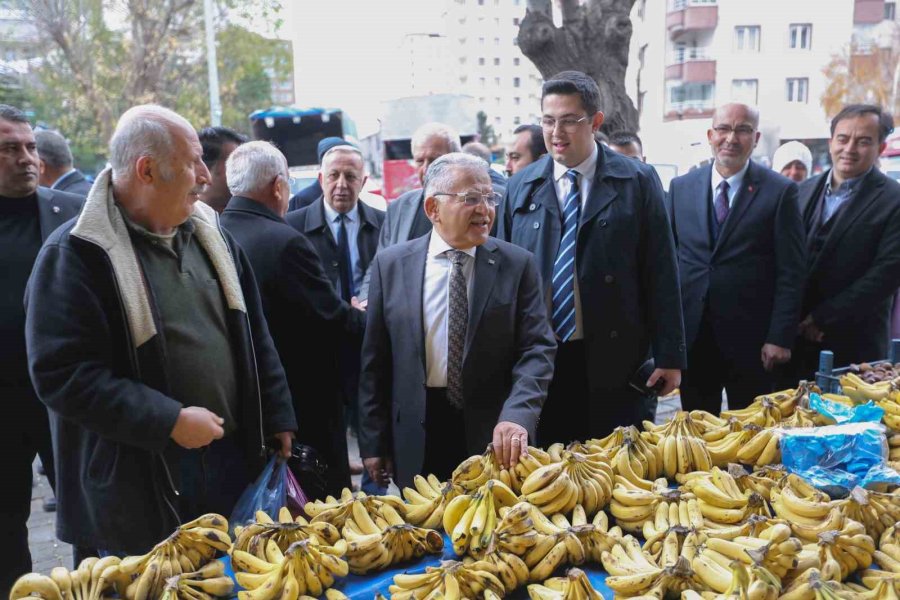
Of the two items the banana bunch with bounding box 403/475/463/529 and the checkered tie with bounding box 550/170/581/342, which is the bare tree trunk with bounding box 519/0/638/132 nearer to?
the checkered tie with bounding box 550/170/581/342

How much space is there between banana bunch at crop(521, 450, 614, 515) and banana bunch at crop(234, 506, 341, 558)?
2.03 ft

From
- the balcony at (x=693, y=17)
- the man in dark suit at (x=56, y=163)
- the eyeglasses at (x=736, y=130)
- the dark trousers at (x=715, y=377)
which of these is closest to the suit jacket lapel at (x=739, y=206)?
the eyeglasses at (x=736, y=130)

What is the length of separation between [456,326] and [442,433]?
1.57 feet

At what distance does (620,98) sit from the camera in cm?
902

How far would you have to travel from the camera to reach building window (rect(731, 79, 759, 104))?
115 feet

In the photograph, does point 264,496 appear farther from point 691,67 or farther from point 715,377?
point 691,67

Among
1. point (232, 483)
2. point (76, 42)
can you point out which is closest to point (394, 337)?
point (232, 483)

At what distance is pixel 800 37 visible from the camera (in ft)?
111

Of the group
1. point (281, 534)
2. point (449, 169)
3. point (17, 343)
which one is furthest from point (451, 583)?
point (17, 343)

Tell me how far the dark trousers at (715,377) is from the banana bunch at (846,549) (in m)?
2.41

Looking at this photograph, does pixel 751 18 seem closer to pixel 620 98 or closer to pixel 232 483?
pixel 620 98

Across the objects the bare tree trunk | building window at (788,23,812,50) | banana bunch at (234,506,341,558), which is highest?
building window at (788,23,812,50)

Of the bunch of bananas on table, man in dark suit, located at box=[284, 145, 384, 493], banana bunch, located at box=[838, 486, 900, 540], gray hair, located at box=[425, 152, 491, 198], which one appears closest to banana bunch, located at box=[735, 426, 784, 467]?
banana bunch, located at box=[838, 486, 900, 540]

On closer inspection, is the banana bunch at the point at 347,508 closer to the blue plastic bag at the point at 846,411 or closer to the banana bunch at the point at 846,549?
the banana bunch at the point at 846,549
